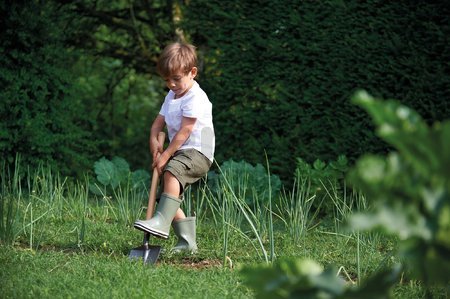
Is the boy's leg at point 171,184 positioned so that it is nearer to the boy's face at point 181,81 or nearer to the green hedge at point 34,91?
the boy's face at point 181,81

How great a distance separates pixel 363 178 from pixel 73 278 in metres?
2.36

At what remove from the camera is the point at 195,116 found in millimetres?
4320

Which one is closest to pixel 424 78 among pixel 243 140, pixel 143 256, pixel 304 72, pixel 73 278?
pixel 304 72

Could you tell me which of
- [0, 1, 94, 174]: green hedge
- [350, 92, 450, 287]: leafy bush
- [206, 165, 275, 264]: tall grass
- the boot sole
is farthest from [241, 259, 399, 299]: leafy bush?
[0, 1, 94, 174]: green hedge

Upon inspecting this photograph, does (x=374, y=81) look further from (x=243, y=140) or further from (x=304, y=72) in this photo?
(x=243, y=140)

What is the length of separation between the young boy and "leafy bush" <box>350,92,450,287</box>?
2.76 m

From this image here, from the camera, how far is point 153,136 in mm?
4609

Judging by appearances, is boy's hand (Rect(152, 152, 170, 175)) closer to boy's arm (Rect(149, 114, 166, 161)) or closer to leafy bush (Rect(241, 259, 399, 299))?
boy's arm (Rect(149, 114, 166, 161))

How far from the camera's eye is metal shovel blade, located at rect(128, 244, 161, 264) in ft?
13.7

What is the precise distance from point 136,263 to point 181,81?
1.06 metres

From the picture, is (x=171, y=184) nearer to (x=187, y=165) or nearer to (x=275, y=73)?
(x=187, y=165)

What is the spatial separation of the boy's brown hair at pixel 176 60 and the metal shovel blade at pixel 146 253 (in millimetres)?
941

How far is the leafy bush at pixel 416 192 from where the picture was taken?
148cm

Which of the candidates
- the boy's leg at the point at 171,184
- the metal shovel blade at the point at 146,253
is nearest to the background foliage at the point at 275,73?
the boy's leg at the point at 171,184
